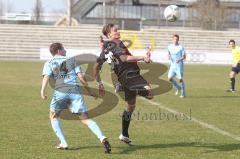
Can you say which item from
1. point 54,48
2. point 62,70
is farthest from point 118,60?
point 54,48

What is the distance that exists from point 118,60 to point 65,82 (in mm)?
982

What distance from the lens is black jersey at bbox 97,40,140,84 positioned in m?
8.84

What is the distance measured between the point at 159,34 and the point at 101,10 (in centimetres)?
Result: 2108

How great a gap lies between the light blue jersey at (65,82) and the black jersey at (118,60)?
55cm

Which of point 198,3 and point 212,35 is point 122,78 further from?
point 198,3

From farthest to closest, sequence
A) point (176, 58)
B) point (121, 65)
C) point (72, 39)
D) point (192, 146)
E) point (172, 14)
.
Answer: point (72, 39)
point (172, 14)
point (176, 58)
point (192, 146)
point (121, 65)

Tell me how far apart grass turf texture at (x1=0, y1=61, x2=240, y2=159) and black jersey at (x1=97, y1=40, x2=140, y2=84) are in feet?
4.08

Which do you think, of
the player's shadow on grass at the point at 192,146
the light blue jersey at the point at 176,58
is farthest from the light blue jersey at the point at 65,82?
the light blue jersey at the point at 176,58

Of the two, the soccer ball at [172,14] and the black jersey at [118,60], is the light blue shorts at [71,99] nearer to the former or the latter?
the black jersey at [118,60]

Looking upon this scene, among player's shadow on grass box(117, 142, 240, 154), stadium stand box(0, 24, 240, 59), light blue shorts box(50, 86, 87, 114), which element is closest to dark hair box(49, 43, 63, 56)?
light blue shorts box(50, 86, 87, 114)

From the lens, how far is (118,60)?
8.89m

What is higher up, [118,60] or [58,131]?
[118,60]

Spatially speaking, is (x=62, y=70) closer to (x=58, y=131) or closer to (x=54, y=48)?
(x=54, y=48)

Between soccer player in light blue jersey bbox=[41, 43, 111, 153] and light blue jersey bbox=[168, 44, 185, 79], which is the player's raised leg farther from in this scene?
light blue jersey bbox=[168, 44, 185, 79]
